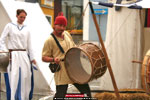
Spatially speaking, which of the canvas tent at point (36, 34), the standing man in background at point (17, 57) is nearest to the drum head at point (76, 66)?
the standing man in background at point (17, 57)

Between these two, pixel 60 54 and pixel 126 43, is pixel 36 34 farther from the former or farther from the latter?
pixel 60 54

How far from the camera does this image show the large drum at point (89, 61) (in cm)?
373

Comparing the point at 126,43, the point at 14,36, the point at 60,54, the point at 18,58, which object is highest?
the point at 14,36

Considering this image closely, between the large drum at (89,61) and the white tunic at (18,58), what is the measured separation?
1298mm

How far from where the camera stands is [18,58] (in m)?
5.04

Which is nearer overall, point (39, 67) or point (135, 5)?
point (135, 5)

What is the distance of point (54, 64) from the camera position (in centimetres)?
384

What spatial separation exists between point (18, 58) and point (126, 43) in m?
2.19

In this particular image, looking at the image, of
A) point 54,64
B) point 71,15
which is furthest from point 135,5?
point 71,15

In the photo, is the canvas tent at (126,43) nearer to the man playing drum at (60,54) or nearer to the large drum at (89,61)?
the large drum at (89,61)

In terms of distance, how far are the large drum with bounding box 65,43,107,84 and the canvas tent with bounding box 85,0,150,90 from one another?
186cm

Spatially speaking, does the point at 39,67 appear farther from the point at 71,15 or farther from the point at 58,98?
the point at 71,15

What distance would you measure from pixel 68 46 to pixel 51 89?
7.22 ft

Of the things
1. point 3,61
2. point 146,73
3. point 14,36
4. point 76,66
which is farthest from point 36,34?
point 146,73
